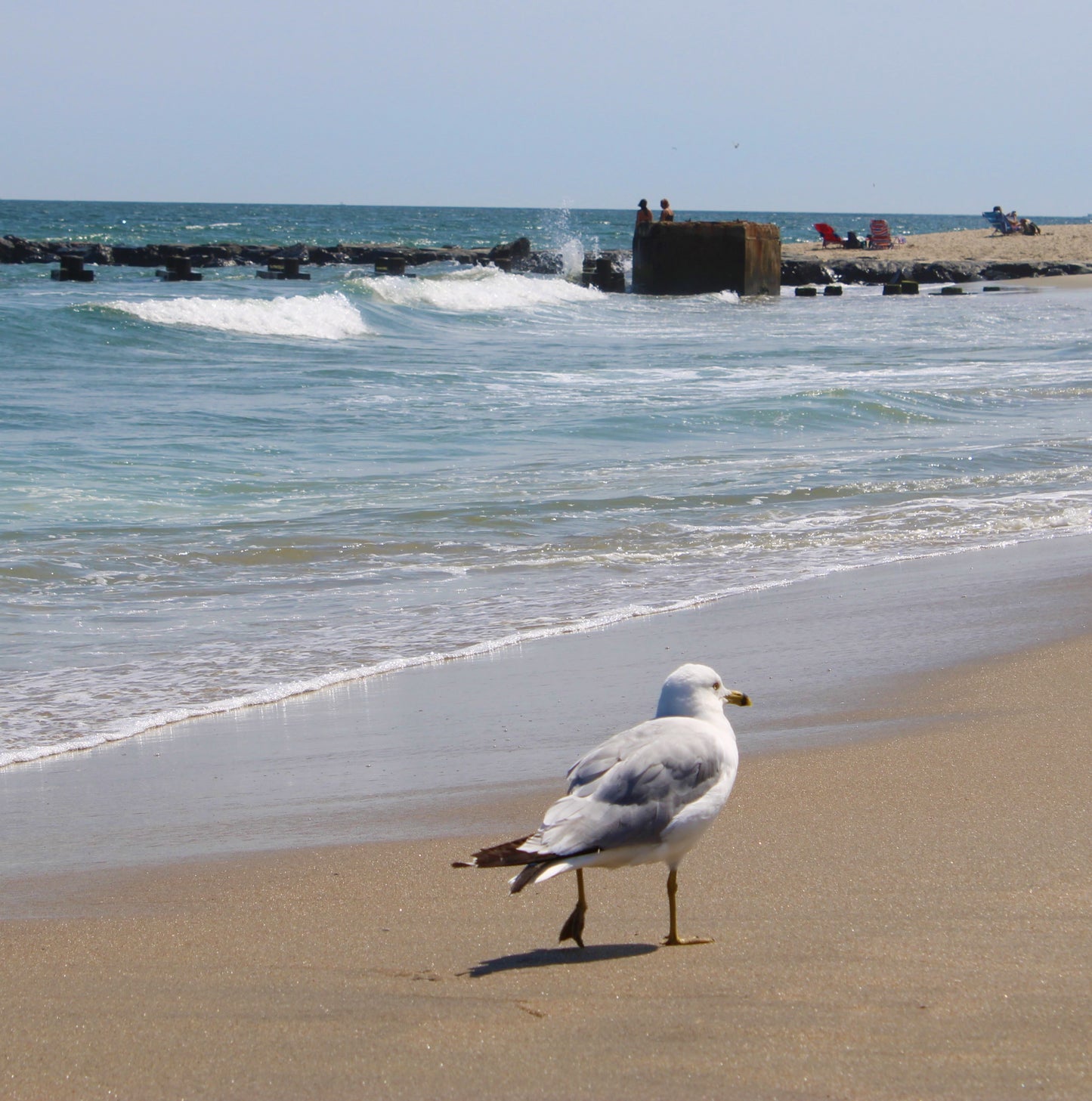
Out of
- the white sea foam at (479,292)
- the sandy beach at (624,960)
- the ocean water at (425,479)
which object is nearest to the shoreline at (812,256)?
the white sea foam at (479,292)

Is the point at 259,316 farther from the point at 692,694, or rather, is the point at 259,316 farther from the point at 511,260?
the point at 692,694

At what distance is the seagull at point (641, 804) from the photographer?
105 inches

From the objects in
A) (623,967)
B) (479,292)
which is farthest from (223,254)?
(623,967)

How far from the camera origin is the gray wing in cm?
273

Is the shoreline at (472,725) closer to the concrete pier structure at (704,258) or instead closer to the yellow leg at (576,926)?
the yellow leg at (576,926)

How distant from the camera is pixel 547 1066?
95.7 inches

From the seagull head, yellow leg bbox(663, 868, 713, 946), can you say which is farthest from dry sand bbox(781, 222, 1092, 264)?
yellow leg bbox(663, 868, 713, 946)

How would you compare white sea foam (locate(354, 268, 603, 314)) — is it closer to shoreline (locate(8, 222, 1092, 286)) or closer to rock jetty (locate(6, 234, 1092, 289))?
rock jetty (locate(6, 234, 1092, 289))

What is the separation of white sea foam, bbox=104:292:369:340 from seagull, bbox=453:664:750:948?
1886 centimetres

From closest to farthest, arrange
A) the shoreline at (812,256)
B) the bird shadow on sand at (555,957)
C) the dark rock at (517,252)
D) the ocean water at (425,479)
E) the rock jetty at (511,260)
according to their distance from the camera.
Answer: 1. the bird shadow on sand at (555,957)
2. the ocean water at (425,479)
3. the rock jetty at (511,260)
4. the shoreline at (812,256)
5. the dark rock at (517,252)

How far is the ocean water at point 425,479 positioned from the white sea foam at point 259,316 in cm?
7

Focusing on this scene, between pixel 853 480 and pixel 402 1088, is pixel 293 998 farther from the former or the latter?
pixel 853 480

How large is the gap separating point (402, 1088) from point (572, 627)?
162 inches

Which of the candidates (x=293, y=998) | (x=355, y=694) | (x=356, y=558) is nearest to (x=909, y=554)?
(x=356, y=558)
